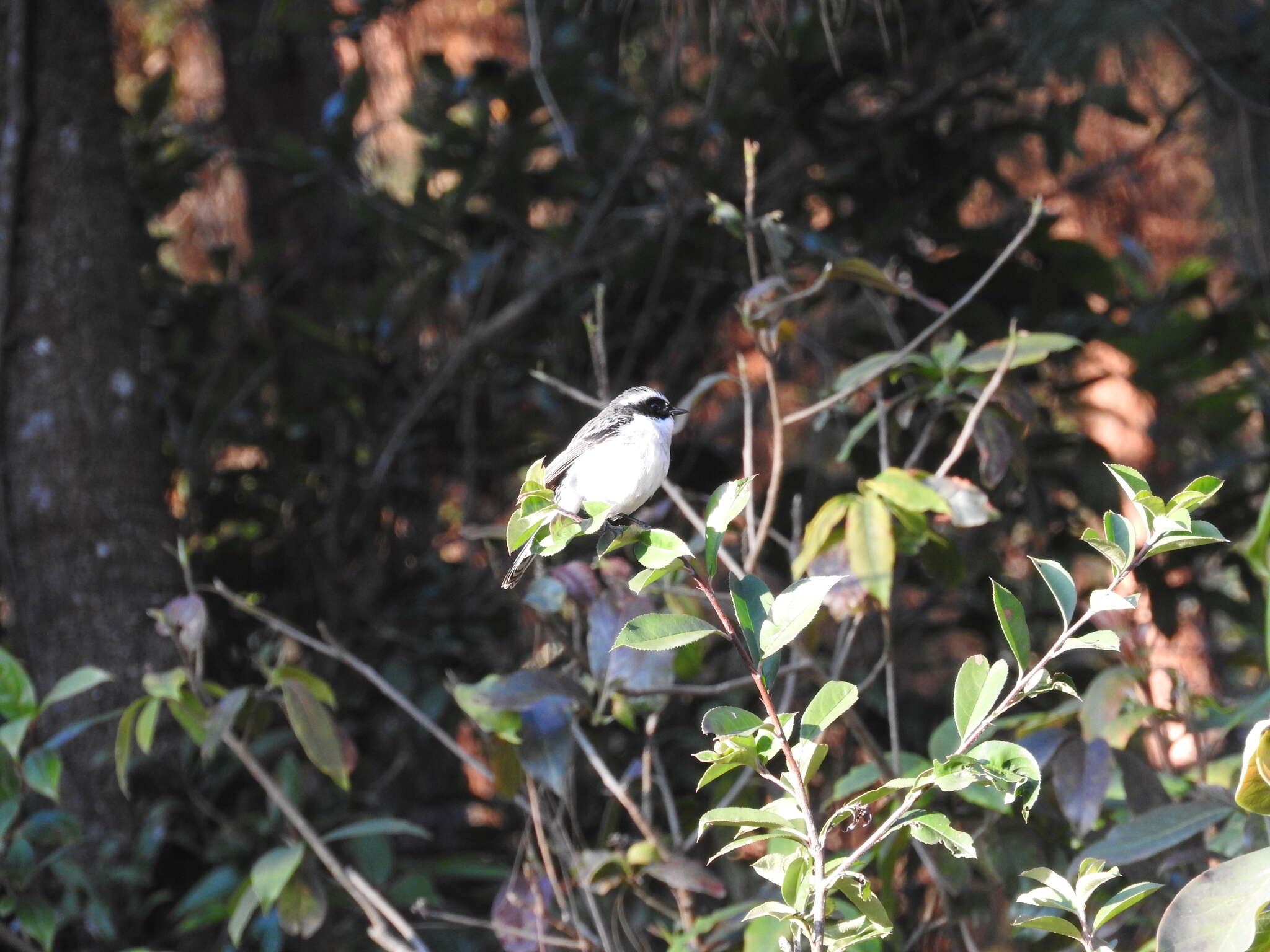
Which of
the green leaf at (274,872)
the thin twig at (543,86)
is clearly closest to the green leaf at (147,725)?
the green leaf at (274,872)

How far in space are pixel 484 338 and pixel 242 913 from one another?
1.99 metres

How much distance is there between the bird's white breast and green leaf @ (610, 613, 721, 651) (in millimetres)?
730

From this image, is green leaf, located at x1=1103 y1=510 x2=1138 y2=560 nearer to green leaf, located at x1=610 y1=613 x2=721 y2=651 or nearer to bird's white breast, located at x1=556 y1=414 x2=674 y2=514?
green leaf, located at x1=610 y1=613 x2=721 y2=651

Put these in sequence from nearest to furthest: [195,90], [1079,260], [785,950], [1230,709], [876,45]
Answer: [785,950] < [1230,709] < [1079,260] < [876,45] < [195,90]

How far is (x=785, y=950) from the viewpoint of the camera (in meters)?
1.41

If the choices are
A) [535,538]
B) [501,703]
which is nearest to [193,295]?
[501,703]

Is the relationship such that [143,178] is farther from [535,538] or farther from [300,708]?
[535,538]

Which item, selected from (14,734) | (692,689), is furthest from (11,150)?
(692,689)

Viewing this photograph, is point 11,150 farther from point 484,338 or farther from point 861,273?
point 861,273

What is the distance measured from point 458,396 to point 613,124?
3.84ft

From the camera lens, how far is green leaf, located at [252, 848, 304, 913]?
7.32 ft

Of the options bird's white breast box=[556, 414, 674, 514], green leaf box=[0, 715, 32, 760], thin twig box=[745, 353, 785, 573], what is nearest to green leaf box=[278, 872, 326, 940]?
green leaf box=[0, 715, 32, 760]

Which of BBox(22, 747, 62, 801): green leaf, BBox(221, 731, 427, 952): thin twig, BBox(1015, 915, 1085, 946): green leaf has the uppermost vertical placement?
BBox(1015, 915, 1085, 946): green leaf

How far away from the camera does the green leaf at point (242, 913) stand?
7.56ft
